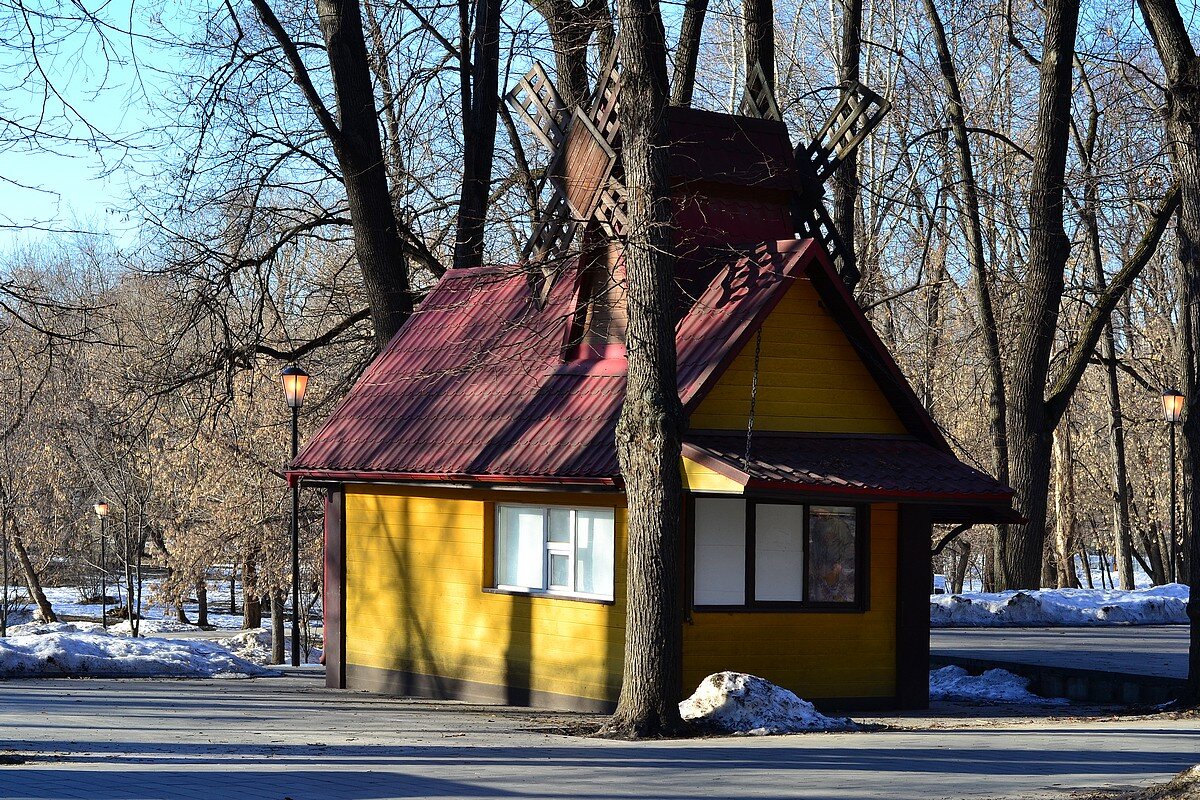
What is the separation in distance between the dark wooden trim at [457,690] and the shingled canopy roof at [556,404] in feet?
8.40

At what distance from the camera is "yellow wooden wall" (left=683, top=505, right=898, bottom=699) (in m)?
15.6

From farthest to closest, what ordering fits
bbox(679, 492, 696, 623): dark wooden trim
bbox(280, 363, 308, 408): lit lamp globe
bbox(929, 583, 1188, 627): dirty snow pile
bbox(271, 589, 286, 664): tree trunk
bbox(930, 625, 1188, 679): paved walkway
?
bbox(271, 589, 286, 664): tree trunk, bbox(929, 583, 1188, 627): dirty snow pile, bbox(280, 363, 308, 408): lit lamp globe, bbox(930, 625, 1188, 679): paved walkway, bbox(679, 492, 696, 623): dark wooden trim

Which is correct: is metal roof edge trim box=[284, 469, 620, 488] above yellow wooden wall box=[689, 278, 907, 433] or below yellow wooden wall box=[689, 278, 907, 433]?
below

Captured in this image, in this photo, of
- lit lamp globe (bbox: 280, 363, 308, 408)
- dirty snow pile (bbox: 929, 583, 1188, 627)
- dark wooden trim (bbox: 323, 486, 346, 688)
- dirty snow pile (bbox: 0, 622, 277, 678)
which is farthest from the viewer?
dirty snow pile (bbox: 929, 583, 1188, 627)

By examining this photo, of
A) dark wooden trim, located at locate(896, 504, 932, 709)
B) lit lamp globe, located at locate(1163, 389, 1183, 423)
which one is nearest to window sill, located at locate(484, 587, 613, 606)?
dark wooden trim, located at locate(896, 504, 932, 709)

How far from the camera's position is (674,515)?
13.3 meters

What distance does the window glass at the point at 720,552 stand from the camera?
15688 mm

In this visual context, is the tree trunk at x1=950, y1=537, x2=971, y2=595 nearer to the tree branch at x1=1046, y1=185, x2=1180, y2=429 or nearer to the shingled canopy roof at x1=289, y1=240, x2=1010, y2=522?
the tree branch at x1=1046, y1=185, x2=1180, y2=429

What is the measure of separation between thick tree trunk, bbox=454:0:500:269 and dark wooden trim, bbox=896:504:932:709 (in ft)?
31.1

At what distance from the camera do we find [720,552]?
15773 mm

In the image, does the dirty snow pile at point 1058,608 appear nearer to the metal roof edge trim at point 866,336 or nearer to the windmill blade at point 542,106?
the metal roof edge trim at point 866,336

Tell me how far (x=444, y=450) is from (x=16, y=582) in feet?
144

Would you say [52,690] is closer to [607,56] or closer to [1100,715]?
[607,56]

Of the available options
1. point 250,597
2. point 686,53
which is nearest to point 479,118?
point 686,53
